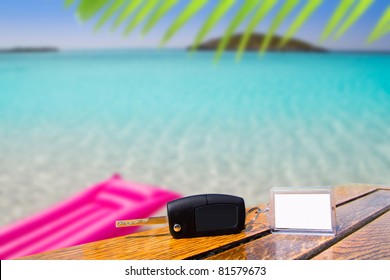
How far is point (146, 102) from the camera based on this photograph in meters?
8.06

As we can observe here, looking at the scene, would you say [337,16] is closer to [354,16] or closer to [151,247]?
[354,16]

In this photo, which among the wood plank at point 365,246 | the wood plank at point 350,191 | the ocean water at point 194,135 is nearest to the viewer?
the wood plank at point 365,246

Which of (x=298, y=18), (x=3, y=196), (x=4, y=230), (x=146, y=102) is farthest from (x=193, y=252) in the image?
(x=146, y=102)

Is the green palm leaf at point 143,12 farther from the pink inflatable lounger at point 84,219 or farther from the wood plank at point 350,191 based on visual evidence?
the pink inflatable lounger at point 84,219

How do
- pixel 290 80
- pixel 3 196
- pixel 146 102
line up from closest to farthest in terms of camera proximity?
pixel 3 196 < pixel 146 102 < pixel 290 80

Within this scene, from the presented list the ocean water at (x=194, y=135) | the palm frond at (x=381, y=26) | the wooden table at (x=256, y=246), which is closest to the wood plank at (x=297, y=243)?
the wooden table at (x=256, y=246)

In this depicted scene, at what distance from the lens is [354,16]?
0.14m

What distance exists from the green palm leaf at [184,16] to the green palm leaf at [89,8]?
0.02 m

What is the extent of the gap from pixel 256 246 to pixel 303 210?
8 cm

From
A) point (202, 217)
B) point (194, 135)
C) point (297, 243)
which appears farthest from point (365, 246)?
point (194, 135)

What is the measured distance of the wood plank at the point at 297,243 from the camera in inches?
19.0
